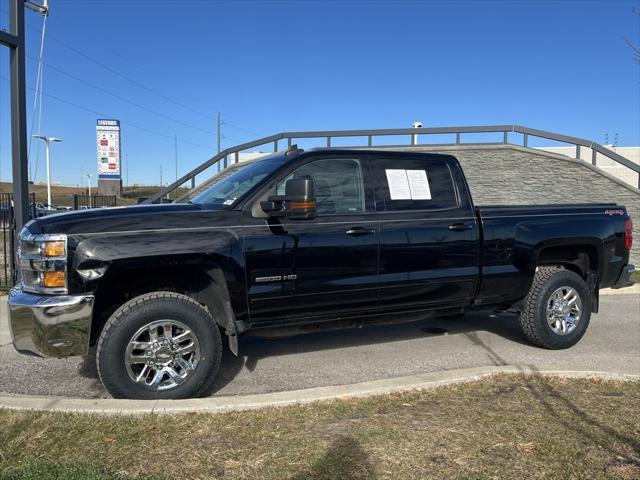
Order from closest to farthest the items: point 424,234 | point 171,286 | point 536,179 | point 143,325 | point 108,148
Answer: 1. point 143,325
2. point 171,286
3. point 424,234
4. point 536,179
5. point 108,148

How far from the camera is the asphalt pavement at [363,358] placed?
4.51 metres

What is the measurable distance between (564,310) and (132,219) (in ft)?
14.9

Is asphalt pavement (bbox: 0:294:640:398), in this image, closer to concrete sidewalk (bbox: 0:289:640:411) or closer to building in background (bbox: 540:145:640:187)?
concrete sidewalk (bbox: 0:289:640:411)

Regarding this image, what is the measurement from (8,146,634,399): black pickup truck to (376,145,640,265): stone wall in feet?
23.2

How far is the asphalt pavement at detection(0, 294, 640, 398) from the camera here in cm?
451

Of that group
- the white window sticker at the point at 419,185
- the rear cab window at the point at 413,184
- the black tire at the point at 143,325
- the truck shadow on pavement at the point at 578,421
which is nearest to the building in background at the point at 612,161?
the rear cab window at the point at 413,184

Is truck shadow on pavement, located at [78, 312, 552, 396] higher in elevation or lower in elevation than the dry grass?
lower

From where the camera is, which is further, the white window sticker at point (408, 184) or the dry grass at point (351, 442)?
the white window sticker at point (408, 184)

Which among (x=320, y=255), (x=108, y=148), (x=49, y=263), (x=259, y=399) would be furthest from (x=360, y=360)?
(x=108, y=148)

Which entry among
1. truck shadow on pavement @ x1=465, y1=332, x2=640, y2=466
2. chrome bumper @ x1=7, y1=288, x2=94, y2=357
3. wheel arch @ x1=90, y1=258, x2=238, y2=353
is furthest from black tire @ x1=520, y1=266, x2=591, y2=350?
chrome bumper @ x1=7, y1=288, x2=94, y2=357

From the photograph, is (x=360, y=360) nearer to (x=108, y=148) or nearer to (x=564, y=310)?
(x=564, y=310)

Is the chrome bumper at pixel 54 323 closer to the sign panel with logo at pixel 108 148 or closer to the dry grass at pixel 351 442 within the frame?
the dry grass at pixel 351 442

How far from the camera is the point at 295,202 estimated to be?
401 centimetres

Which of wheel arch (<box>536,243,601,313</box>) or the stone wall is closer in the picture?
wheel arch (<box>536,243,601,313</box>)
